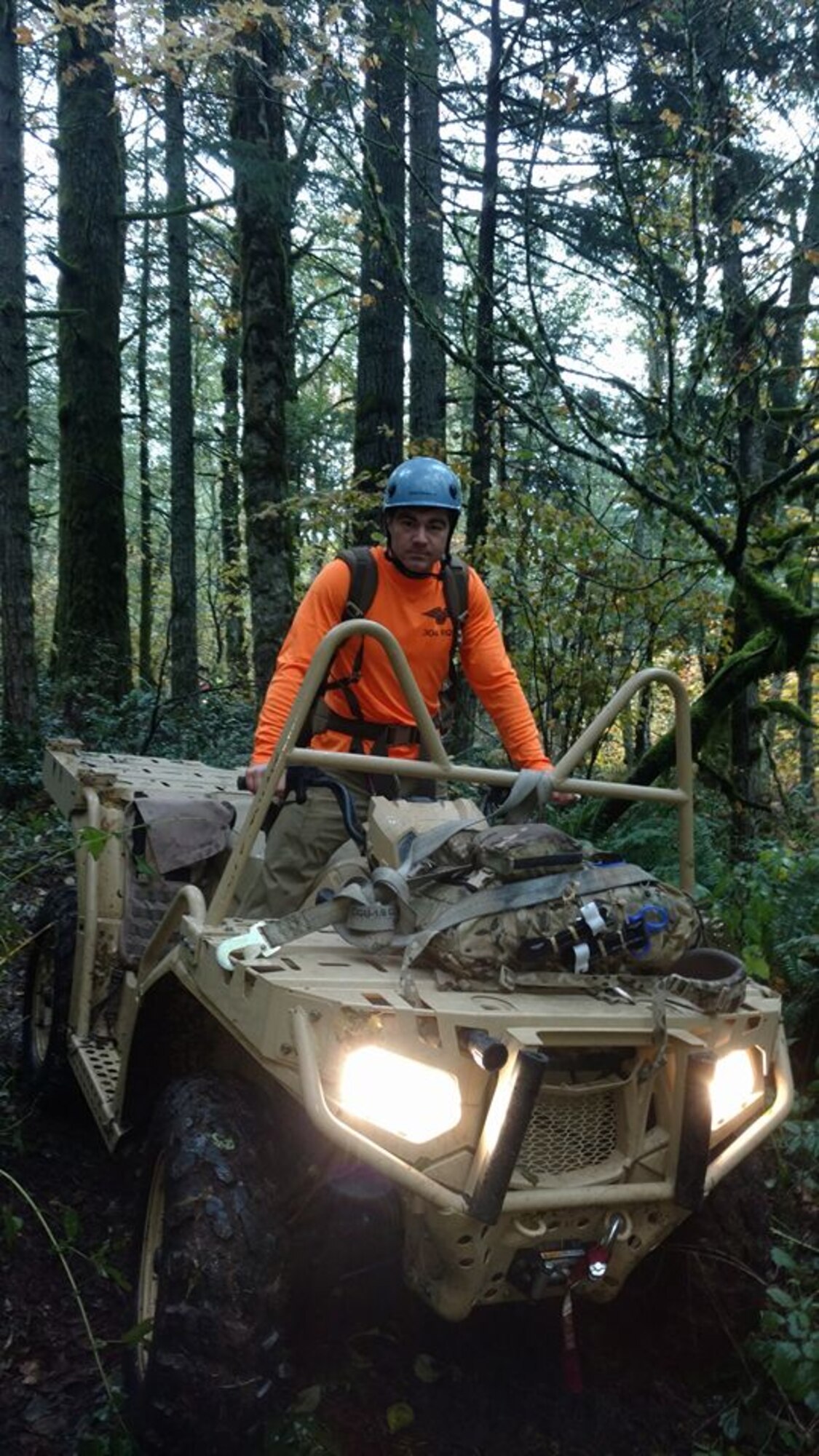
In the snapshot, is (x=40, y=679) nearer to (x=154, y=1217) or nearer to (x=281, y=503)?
(x=281, y=503)

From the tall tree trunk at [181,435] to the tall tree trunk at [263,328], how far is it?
5803 millimetres

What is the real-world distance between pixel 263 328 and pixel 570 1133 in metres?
7.20

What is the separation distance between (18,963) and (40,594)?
3289 centimetres

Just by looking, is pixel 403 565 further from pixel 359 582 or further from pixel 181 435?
pixel 181 435

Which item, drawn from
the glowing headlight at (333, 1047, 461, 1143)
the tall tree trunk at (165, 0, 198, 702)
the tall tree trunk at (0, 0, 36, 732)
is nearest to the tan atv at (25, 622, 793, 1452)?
the glowing headlight at (333, 1047, 461, 1143)

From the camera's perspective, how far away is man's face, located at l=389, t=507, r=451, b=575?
423 cm

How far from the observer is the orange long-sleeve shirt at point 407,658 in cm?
405

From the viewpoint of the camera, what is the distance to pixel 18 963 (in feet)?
20.6

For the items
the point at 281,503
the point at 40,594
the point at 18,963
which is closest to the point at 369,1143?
the point at 18,963

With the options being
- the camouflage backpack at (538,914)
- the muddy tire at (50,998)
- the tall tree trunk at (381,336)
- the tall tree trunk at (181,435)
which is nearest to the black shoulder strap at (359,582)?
the camouflage backpack at (538,914)

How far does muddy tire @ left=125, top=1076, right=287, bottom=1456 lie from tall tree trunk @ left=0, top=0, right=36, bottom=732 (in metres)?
8.12

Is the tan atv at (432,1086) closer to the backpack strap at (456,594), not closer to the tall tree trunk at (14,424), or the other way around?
the backpack strap at (456,594)

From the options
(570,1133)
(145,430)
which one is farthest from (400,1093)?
(145,430)

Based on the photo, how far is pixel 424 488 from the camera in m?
4.19
